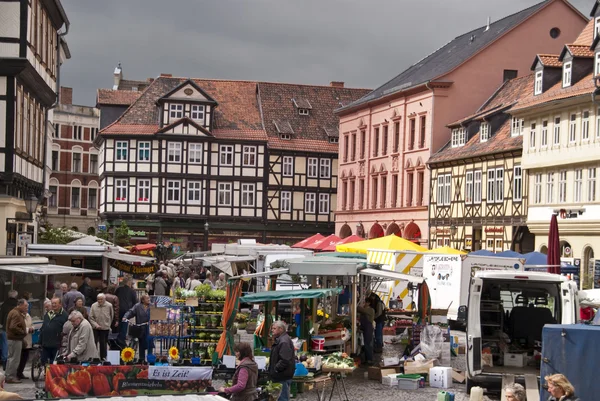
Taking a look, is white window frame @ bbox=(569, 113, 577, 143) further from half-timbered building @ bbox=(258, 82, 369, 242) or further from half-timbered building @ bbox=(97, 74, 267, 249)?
half-timbered building @ bbox=(97, 74, 267, 249)

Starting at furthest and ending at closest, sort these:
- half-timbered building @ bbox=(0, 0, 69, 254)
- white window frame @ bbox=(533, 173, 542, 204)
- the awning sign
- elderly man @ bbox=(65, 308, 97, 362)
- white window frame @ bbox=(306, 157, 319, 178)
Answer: white window frame @ bbox=(306, 157, 319, 178) < white window frame @ bbox=(533, 173, 542, 204) < the awning sign < half-timbered building @ bbox=(0, 0, 69, 254) < elderly man @ bbox=(65, 308, 97, 362)

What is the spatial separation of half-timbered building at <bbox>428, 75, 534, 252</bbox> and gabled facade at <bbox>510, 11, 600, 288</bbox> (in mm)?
1715

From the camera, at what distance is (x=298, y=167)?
262 feet

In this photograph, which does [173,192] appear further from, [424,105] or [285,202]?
[424,105]

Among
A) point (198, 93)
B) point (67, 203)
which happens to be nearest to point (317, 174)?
point (198, 93)

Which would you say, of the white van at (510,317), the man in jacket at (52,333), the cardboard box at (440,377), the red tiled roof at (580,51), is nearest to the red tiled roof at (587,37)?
the red tiled roof at (580,51)

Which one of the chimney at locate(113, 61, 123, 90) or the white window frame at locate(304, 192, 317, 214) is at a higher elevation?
the chimney at locate(113, 61, 123, 90)

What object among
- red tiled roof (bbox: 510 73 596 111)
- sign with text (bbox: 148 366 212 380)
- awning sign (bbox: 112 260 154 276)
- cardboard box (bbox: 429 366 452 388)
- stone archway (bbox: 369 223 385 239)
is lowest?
cardboard box (bbox: 429 366 452 388)

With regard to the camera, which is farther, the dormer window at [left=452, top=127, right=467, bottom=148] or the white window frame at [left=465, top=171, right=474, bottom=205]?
the dormer window at [left=452, top=127, right=467, bottom=148]

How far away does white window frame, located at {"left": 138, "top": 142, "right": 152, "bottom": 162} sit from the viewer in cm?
7606

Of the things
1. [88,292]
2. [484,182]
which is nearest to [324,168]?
[484,182]

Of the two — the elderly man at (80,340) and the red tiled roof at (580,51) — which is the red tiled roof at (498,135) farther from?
the elderly man at (80,340)

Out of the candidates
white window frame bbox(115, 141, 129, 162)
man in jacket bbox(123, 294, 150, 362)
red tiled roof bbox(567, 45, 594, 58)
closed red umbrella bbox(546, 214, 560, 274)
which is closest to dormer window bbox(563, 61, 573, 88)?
red tiled roof bbox(567, 45, 594, 58)

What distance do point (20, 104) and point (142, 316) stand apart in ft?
38.0
